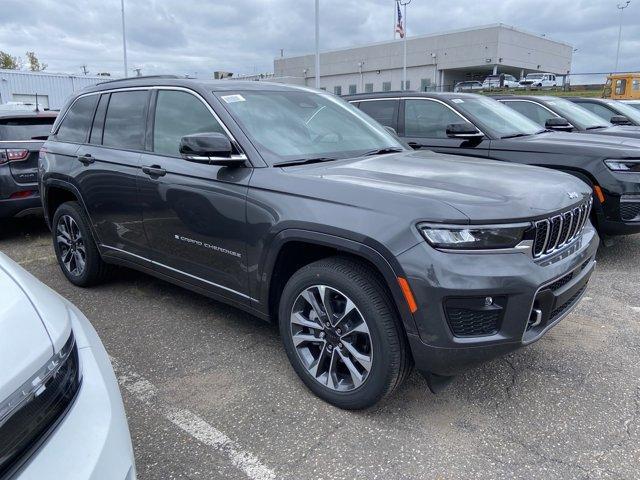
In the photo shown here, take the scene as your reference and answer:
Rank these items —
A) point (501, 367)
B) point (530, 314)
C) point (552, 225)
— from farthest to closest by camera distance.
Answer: point (501, 367)
point (552, 225)
point (530, 314)

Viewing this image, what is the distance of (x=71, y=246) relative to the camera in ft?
15.7

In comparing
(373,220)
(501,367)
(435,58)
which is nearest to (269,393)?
(373,220)

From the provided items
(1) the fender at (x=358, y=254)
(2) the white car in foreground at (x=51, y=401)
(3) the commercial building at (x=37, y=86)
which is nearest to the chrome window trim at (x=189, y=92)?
(1) the fender at (x=358, y=254)

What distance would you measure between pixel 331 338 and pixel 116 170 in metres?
2.31

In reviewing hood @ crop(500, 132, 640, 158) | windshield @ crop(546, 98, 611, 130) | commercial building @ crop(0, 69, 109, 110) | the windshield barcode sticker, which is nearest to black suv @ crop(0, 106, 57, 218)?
the windshield barcode sticker

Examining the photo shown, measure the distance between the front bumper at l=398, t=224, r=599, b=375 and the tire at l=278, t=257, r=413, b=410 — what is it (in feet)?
0.48

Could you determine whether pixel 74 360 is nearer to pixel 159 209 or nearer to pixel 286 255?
pixel 286 255

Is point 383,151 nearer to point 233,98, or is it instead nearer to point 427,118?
point 233,98

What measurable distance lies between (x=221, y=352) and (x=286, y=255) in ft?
3.20

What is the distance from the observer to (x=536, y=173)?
10.2ft

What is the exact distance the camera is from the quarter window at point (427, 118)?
630cm

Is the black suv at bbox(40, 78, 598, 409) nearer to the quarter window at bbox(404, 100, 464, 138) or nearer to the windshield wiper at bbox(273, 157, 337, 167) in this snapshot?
the windshield wiper at bbox(273, 157, 337, 167)

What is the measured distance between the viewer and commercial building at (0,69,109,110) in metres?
26.7

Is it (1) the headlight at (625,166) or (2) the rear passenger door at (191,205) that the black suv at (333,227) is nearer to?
(2) the rear passenger door at (191,205)
